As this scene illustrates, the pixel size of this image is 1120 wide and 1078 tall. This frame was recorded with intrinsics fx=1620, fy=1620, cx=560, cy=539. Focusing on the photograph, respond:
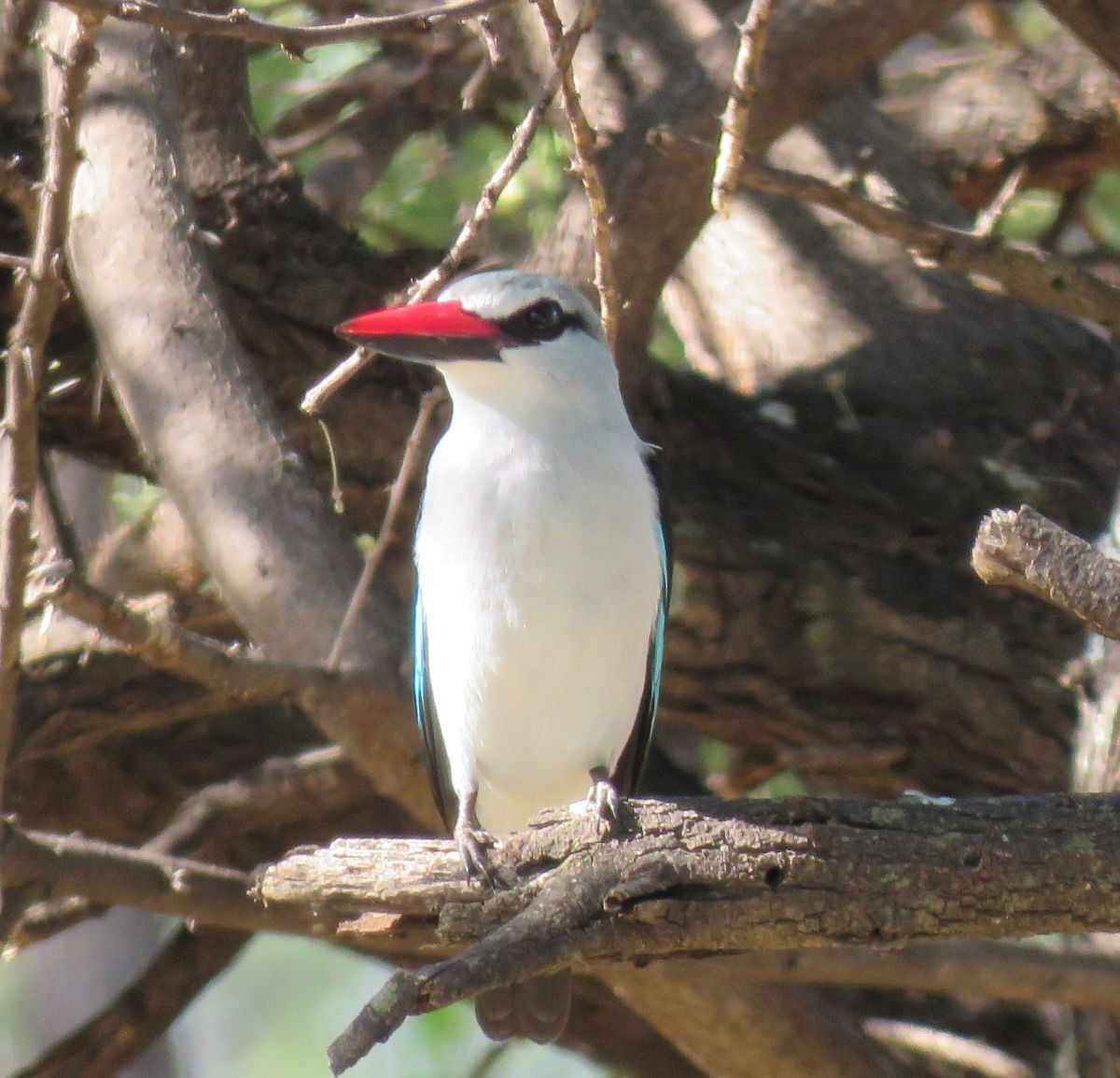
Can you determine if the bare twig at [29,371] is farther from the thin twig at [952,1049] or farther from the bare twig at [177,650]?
the thin twig at [952,1049]

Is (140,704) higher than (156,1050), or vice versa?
(140,704)

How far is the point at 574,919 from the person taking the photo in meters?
2.43

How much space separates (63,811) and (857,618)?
8.39 feet

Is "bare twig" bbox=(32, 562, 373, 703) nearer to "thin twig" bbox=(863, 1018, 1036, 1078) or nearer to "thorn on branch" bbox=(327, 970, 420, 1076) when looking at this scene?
"thorn on branch" bbox=(327, 970, 420, 1076)

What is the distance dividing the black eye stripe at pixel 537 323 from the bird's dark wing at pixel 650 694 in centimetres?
53

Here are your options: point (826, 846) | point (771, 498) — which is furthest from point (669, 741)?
point (826, 846)

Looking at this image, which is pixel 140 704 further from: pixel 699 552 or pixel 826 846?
pixel 826 846

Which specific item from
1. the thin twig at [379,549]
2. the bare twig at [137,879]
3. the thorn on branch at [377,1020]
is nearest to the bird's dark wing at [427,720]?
the thin twig at [379,549]

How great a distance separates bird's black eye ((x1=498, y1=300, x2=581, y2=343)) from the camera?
381cm

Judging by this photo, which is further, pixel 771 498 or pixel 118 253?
pixel 771 498

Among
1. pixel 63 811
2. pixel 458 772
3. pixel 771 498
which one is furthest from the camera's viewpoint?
pixel 63 811

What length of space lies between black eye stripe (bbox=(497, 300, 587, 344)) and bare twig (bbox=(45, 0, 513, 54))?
1.20 meters

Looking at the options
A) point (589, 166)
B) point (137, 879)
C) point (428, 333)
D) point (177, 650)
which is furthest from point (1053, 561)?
point (137, 879)

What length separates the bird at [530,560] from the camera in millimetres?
3689
